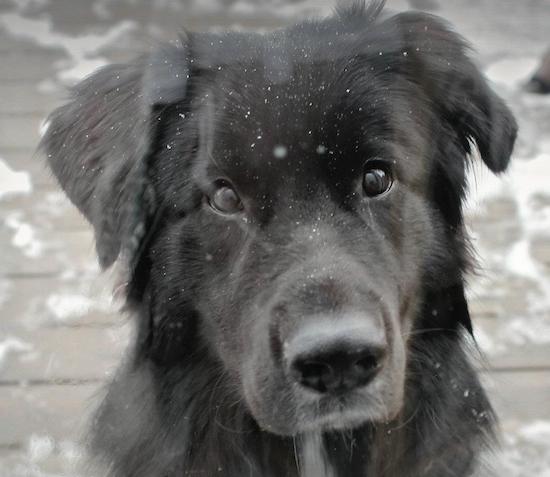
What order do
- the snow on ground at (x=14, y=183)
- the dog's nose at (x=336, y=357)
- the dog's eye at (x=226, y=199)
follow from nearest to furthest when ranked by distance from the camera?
the dog's nose at (x=336, y=357)
the dog's eye at (x=226, y=199)
the snow on ground at (x=14, y=183)

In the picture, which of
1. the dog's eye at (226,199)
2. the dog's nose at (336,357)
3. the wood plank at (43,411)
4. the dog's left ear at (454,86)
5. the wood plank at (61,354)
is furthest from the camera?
the wood plank at (61,354)

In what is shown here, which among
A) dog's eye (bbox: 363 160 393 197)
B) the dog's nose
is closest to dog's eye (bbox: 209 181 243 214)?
dog's eye (bbox: 363 160 393 197)

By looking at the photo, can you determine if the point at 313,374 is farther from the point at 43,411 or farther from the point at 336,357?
the point at 43,411

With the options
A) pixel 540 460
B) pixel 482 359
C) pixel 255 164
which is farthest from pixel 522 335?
pixel 255 164

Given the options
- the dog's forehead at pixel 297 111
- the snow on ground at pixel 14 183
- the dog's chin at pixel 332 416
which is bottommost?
the snow on ground at pixel 14 183

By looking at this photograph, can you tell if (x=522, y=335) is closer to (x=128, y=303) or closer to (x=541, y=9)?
(x=128, y=303)

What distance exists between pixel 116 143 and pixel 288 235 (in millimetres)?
515

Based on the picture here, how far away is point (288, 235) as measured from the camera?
1.93 metres

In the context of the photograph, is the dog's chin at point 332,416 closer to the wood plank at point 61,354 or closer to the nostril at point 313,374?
the nostril at point 313,374

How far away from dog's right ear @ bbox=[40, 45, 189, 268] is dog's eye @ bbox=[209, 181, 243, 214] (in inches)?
7.9

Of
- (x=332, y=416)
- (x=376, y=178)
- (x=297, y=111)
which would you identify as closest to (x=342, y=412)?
(x=332, y=416)

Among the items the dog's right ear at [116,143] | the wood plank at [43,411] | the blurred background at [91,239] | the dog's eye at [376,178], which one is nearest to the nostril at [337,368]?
the dog's eye at [376,178]

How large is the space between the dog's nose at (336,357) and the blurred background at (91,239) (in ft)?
2.47

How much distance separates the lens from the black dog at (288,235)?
185 centimetres
